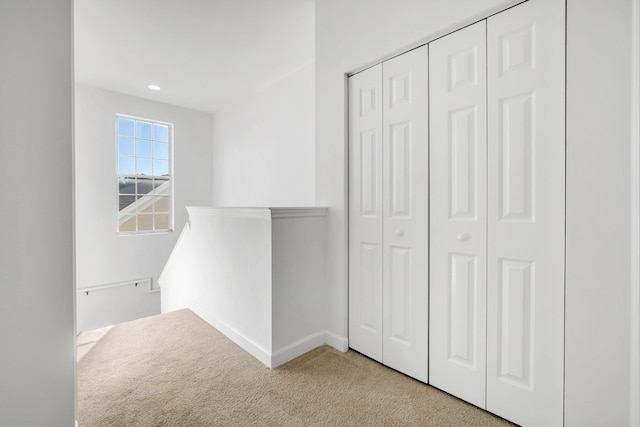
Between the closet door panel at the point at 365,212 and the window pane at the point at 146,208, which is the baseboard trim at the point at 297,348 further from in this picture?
the window pane at the point at 146,208

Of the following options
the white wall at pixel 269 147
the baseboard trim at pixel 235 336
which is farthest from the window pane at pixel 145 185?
the baseboard trim at pixel 235 336

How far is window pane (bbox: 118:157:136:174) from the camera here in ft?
13.3

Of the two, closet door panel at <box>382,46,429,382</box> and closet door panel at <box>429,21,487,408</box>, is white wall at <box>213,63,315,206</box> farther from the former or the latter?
closet door panel at <box>429,21,487,408</box>

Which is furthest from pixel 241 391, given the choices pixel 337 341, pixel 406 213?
pixel 406 213

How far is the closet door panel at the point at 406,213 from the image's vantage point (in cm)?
162

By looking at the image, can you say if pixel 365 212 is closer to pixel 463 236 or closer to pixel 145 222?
pixel 463 236

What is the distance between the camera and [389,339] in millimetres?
1784

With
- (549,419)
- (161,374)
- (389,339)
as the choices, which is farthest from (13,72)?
(549,419)

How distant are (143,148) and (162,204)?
0.89 m

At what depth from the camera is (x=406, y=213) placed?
1.71 m

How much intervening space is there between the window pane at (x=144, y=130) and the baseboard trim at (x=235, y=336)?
9.59ft
